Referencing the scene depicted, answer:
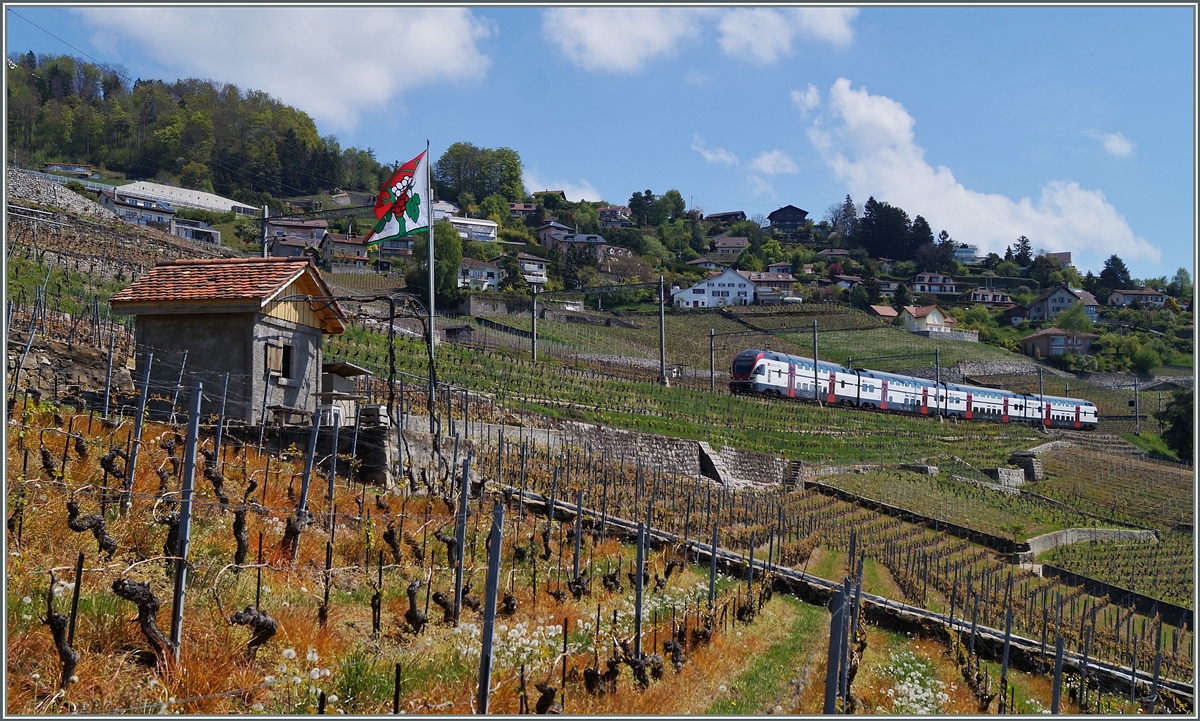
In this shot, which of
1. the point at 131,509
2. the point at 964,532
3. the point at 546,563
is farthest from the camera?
the point at 964,532

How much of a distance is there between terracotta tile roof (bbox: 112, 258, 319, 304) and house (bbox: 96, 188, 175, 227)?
71105 mm

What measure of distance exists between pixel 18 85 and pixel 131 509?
126m

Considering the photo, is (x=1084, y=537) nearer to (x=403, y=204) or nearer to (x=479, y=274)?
(x=403, y=204)

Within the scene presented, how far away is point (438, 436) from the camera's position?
15641 millimetres

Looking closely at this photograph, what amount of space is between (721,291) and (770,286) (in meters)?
10.5

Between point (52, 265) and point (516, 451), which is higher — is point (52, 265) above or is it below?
above

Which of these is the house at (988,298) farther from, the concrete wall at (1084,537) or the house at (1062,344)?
the concrete wall at (1084,537)

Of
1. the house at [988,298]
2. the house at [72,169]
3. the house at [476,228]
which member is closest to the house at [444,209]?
the house at [476,228]

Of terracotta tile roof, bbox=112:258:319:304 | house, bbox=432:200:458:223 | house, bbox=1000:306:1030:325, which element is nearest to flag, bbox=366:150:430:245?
terracotta tile roof, bbox=112:258:319:304

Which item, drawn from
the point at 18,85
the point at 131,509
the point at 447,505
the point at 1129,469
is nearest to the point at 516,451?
the point at 447,505

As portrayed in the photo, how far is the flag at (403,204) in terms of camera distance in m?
20.3

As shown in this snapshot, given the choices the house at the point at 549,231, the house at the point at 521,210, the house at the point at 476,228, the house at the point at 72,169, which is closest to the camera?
the house at the point at 72,169

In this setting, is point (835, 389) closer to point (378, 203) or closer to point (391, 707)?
point (378, 203)

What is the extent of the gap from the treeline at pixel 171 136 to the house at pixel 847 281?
6492 cm
